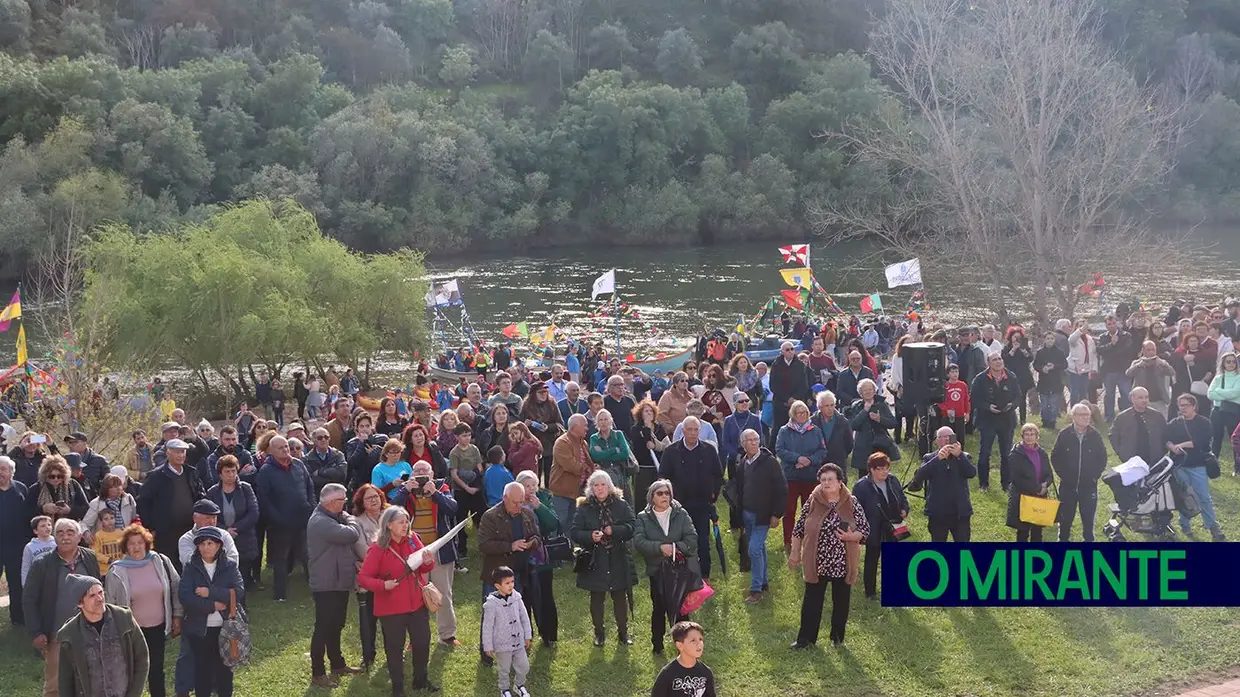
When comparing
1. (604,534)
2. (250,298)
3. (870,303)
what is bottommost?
(604,534)

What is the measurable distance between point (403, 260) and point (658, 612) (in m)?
26.5

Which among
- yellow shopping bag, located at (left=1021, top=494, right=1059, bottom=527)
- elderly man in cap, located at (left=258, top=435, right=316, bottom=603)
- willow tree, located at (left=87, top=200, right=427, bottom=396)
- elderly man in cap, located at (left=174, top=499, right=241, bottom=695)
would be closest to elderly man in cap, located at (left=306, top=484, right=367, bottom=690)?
elderly man in cap, located at (left=174, top=499, right=241, bottom=695)

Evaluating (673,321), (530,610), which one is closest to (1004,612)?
(530,610)

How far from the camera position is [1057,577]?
955cm

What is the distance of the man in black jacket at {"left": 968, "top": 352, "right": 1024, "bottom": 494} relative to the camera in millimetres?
13555

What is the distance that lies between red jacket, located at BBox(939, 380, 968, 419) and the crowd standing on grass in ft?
0.08

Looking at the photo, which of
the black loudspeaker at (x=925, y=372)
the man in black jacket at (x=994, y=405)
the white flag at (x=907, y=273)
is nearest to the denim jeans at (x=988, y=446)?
the man in black jacket at (x=994, y=405)

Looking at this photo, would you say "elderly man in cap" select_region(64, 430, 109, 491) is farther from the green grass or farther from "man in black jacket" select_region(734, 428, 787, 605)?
"man in black jacket" select_region(734, 428, 787, 605)

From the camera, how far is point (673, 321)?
44312 millimetres

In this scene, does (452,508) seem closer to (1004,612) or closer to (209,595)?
(209,595)

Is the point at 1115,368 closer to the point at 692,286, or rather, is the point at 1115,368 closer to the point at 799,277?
the point at 799,277

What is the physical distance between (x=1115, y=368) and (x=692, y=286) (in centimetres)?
3693

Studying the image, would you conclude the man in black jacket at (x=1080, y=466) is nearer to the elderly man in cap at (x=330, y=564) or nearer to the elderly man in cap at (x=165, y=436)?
the elderly man in cap at (x=330, y=564)

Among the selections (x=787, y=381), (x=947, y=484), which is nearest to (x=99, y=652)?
(x=947, y=484)
